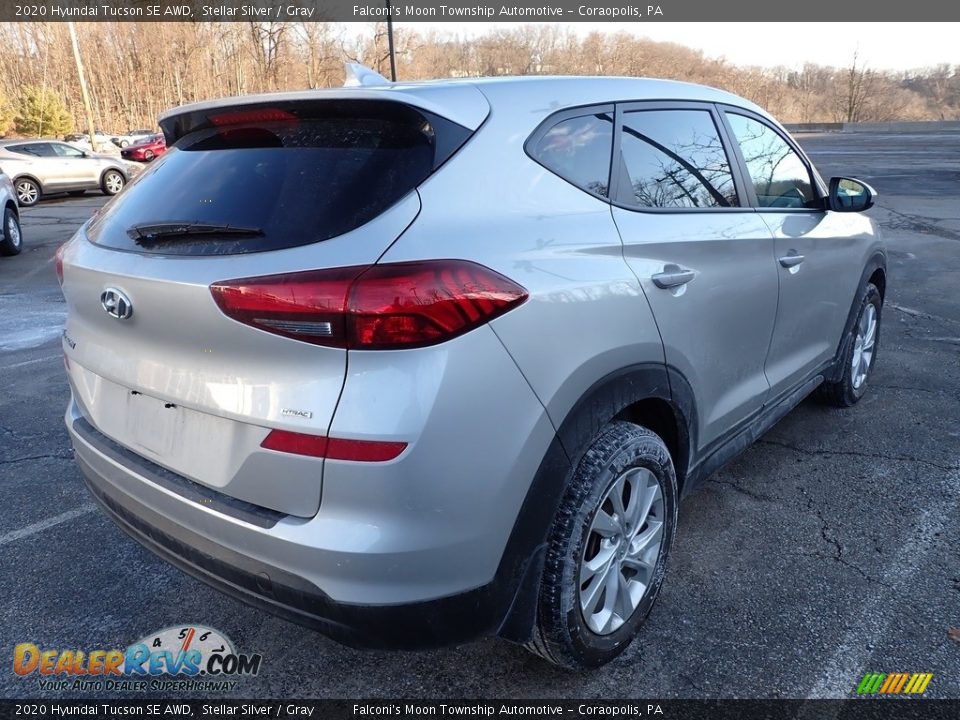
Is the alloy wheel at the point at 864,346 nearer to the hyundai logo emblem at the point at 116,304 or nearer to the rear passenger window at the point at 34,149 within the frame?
the hyundai logo emblem at the point at 116,304

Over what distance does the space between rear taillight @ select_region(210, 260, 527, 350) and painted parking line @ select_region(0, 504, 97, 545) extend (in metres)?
2.17

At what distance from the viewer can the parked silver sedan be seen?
18.4 metres

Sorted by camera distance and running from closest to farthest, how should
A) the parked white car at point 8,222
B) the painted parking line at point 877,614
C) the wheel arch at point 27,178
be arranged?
the painted parking line at point 877,614 < the parked white car at point 8,222 < the wheel arch at point 27,178

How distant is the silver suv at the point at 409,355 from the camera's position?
1.62 metres

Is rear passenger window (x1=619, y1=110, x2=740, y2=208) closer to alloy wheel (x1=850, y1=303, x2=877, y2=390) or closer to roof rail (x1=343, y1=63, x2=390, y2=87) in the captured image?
roof rail (x1=343, y1=63, x2=390, y2=87)

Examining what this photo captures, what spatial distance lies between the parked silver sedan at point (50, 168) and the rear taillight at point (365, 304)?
62.4ft

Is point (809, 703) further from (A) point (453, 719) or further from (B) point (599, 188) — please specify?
(B) point (599, 188)

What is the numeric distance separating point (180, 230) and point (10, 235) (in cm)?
1058

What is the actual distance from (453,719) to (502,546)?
2.28ft

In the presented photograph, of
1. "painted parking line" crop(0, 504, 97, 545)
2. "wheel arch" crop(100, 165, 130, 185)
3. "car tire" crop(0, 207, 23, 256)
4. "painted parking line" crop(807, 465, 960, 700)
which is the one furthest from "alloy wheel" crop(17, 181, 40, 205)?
"painted parking line" crop(807, 465, 960, 700)

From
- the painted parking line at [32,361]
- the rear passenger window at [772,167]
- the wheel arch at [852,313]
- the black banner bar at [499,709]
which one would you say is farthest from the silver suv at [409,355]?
the painted parking line at [32,361]

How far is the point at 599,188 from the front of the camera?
2.21m

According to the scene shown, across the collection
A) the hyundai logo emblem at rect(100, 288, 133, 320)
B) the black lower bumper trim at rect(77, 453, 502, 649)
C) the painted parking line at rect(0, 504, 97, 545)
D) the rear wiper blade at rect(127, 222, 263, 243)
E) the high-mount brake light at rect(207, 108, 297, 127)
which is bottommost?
the painted parking line at rect(0, 504, 97, 545)

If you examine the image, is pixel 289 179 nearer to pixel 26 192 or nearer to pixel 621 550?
pixel 621 550
